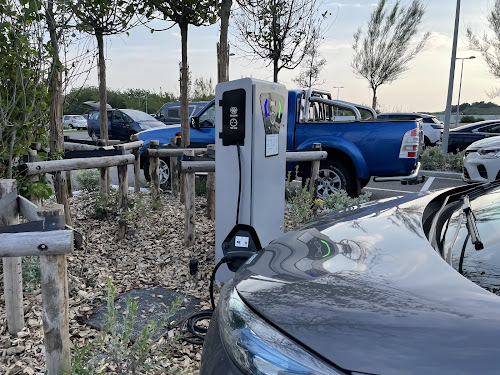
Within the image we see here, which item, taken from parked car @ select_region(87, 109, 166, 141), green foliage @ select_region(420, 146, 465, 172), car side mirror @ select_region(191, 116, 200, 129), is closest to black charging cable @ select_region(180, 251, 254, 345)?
car side mirror @ select_region(191, 116, 200, 129)

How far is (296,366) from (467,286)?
1.88 feet

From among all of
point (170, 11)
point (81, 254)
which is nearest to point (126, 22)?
point (170, 11)

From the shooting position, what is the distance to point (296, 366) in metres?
1.09

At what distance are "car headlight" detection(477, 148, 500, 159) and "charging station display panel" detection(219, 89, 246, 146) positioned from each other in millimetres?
6724

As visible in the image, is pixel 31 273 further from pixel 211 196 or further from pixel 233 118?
pixel 211 196

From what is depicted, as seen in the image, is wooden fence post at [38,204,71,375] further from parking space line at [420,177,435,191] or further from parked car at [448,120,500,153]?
parked car at [448,120,500,153]

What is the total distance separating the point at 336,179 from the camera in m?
7.02

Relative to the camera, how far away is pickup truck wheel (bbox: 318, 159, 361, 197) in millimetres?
6949

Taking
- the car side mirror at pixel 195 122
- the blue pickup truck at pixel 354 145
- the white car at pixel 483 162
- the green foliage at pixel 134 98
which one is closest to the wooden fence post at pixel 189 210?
the blue pickup truck at pixel 354 145

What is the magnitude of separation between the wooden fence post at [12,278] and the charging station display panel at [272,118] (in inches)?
73.0

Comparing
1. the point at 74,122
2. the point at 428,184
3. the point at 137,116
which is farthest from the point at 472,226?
the point at 74,122

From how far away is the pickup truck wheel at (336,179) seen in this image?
695cm

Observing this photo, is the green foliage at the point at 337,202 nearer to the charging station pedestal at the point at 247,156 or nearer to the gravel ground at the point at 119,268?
the gravel ground at the point at 119,268

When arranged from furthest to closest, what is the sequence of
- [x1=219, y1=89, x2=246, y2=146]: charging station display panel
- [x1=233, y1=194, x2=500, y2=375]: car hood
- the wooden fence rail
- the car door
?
the car door → [x1=219, y1=89, x2=246, y2=146]: charging station display panel → the wooden fence rail → [x1=233, y1=194, x2=500, y2=375]: car hood
